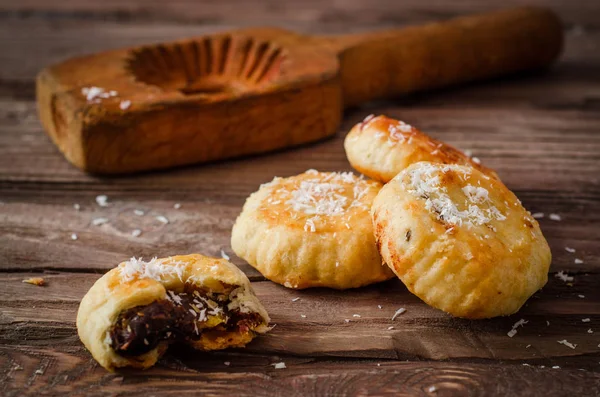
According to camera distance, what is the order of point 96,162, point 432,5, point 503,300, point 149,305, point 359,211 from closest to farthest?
point 149,305 → point 503,300 → point 359,211 → point 96,162 → point 432,5

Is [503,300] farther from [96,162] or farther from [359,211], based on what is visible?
[96,162]

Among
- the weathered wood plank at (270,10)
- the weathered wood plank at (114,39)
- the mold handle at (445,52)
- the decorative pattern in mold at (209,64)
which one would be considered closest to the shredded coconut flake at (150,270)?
the decorative pattern in mold at (209,64)

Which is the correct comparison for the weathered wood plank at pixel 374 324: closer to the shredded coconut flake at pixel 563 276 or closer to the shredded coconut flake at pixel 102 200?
the shredded coconut flake at pixel 563 276

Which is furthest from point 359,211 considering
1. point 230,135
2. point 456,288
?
point 230,135

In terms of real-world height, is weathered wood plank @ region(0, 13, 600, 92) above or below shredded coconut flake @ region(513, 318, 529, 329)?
above

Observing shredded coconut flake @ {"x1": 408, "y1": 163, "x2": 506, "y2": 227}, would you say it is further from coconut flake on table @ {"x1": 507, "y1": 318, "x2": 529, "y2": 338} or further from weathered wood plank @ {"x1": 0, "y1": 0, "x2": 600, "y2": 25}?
weathered wood plank @ {"x1": 0, "y1": 0, "x2": 600, "y2": 25}

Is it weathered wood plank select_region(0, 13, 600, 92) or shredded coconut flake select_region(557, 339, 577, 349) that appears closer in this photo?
shredded coconut flake select_region(557, 339, 577, 349)

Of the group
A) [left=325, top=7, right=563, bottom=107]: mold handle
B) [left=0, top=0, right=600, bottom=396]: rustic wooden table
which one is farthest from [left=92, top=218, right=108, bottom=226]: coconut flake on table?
[left=325, top=7, right=563, bottom=107]: mold handle
